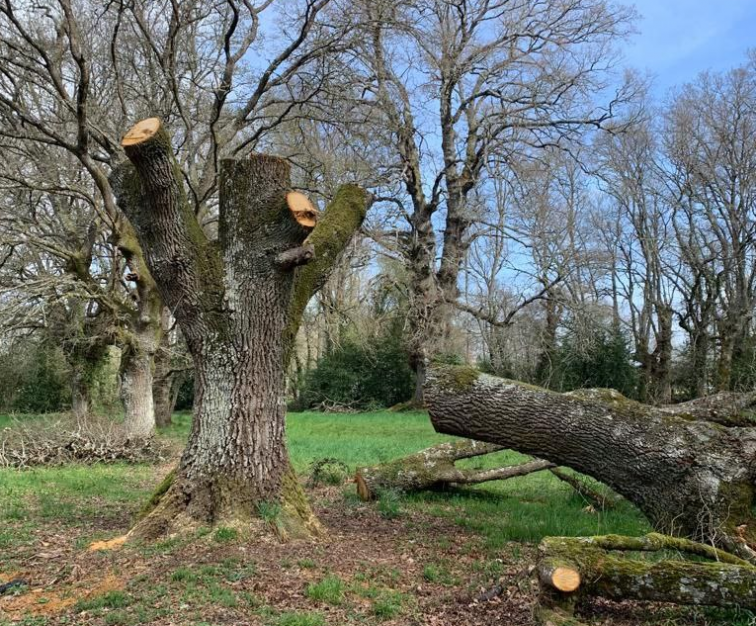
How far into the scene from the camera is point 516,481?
1005 cm

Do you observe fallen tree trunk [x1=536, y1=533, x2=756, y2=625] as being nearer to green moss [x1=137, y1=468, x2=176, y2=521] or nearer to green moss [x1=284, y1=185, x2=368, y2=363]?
green moss [x1=284, y1=185, x2=368, y2=363]

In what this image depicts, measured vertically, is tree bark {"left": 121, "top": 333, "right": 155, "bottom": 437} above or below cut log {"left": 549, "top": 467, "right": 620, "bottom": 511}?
above

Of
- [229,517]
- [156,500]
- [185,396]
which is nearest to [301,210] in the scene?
[229,517]

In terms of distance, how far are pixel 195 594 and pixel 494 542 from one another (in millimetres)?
2906

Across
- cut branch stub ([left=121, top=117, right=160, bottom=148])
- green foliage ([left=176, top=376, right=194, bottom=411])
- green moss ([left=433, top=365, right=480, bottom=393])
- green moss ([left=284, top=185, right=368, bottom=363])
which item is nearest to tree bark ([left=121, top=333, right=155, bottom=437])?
green moss ([left=284, top=185, right=368, bottom=363])

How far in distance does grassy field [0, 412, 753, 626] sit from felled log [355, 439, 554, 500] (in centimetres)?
21

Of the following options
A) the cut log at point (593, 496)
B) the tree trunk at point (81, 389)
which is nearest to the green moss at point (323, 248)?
the cut log at point (593, 496)

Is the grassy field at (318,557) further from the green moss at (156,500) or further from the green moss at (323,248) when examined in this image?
the green moss at (323,248)

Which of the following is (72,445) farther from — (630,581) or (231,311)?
(630,581)

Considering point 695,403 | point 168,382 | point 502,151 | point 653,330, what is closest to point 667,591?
point 695,403

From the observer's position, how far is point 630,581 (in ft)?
12.5

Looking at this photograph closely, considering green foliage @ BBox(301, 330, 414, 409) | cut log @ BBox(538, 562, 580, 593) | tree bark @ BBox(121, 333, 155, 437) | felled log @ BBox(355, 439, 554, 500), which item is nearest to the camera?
cut log @ BBox(538, 562, 580, 593)

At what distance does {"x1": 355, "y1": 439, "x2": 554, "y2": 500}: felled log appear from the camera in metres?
8.08

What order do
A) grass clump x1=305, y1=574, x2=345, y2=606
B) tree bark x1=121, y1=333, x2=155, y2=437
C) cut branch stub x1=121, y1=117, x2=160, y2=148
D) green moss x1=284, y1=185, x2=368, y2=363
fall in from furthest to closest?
tree bark x1=121, y1=333, x2=155, y2=437
green moss x1=284, y1=185, x2=368, y2=363
cut branch stub x1=121, y1=117, x2=160, y2=148
grass clump x1=305, y1=574, x2=345, y2=606
